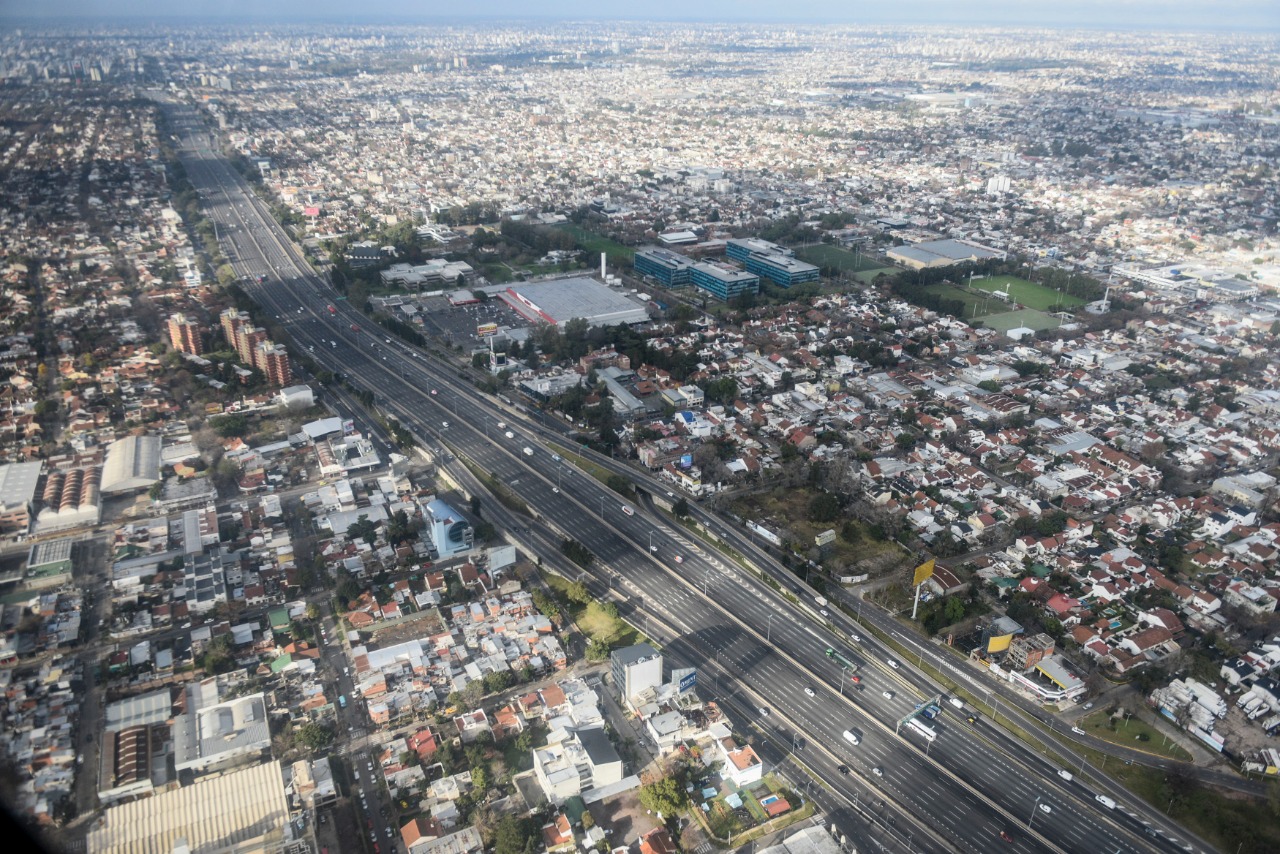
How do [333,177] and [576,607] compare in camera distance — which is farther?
[333,177]

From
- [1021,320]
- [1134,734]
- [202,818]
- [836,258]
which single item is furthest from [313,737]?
[836,258]

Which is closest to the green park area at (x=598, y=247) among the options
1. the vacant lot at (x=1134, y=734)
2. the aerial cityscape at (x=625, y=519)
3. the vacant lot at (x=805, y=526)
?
the aerial cityscape at (x=625, y=519)

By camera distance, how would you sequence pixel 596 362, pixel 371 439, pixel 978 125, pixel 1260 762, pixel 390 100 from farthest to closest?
pixel 390 100, pixel 978 125, pixel 596 362, pixel 371 439, pixel 1260 762

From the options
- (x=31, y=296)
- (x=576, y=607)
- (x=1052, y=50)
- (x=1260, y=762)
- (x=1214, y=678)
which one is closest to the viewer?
(x=1260, y=762)

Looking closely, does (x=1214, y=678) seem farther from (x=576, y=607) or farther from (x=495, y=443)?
(x=495, y=443)

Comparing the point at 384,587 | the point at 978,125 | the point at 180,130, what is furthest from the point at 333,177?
the point at 978,125

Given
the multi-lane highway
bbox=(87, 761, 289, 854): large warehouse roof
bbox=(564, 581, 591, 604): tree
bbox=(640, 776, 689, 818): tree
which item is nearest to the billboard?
the multi-lane highway

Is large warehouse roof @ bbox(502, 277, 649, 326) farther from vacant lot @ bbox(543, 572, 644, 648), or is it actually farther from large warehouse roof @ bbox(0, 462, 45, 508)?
large warehouse roof @ bbox(0, 462, 45, 508)
